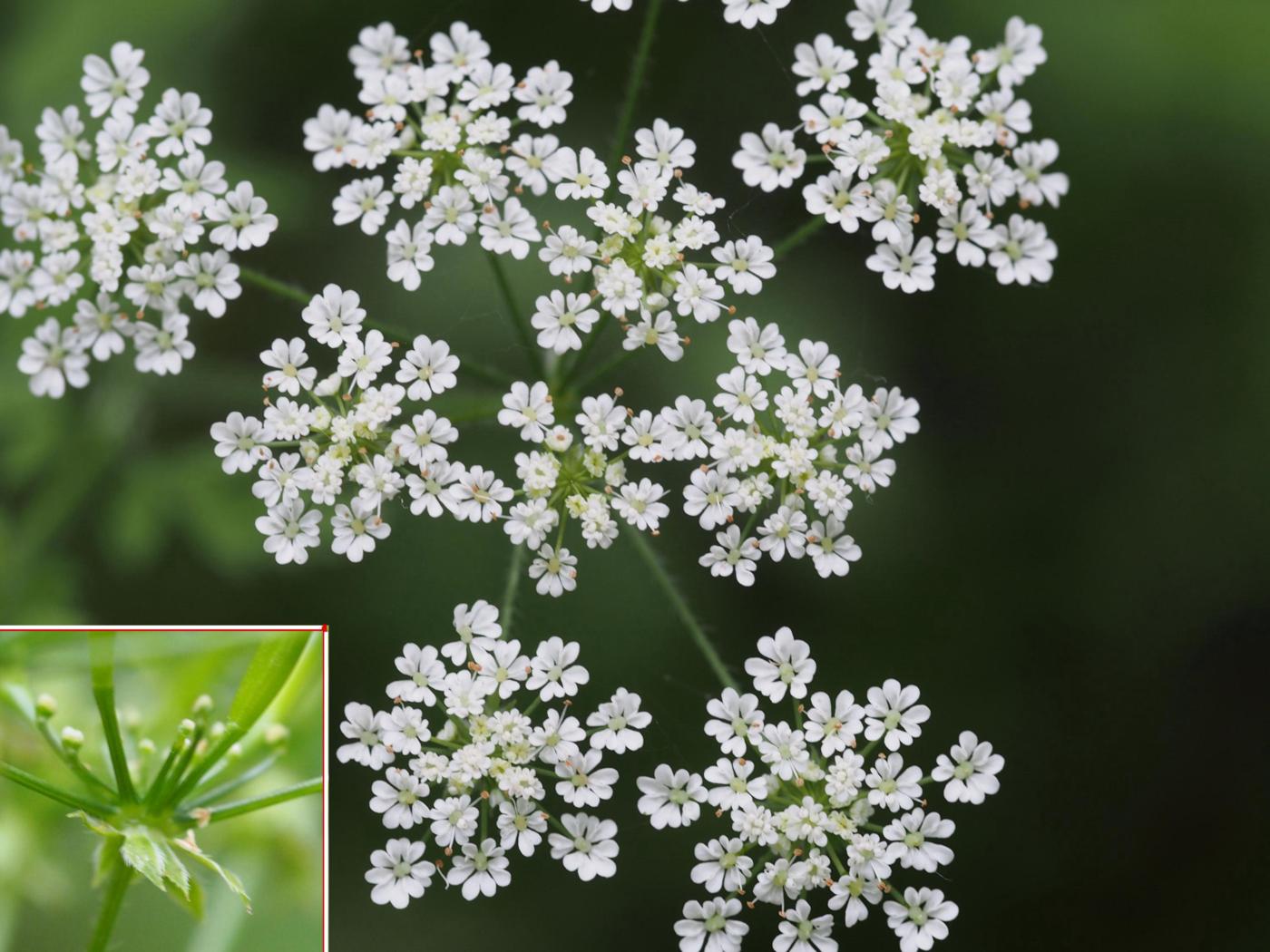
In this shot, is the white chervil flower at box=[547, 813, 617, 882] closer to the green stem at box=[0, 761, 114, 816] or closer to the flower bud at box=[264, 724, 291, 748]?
the flower bud at box=[264, 724, 291, 748]

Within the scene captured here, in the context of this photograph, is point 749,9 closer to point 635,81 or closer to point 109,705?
point 635,81

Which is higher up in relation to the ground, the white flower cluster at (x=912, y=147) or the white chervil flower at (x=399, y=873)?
the white flower cluster at (x=912, y=147)

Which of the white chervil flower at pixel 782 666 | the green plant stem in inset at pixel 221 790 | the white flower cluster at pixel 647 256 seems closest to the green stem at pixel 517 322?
the white flower cluster at pixel 647 256

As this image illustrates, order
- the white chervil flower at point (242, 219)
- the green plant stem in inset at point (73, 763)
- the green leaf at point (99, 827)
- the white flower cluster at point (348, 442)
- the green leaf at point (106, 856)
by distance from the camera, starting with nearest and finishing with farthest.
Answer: the green leaf at point (99, 827) < the green plant stem in inset at point (73, 763) < the green leaf at point (106, 856) < the white flower cluster at point (348, 442) < the white chervil flower at point (242, 219)

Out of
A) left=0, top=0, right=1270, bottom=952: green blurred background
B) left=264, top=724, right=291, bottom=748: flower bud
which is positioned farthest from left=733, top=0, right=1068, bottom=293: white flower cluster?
left=264, top=724, right=291, bottom=748: flower bud

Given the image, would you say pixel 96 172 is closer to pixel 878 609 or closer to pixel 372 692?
pixel 372 692

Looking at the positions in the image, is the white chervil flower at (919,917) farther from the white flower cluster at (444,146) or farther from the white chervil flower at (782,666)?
the white flower cluster at (444,146)

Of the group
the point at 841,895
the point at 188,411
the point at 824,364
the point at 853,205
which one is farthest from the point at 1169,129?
the point at 188,411
